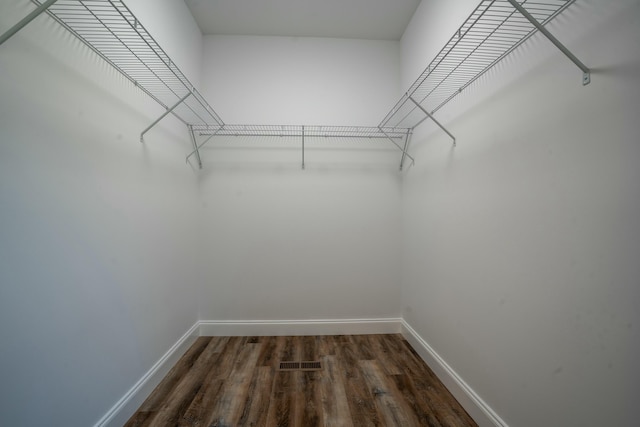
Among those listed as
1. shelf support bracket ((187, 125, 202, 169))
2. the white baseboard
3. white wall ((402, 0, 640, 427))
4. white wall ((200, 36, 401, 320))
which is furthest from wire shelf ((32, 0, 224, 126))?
the white baseboard

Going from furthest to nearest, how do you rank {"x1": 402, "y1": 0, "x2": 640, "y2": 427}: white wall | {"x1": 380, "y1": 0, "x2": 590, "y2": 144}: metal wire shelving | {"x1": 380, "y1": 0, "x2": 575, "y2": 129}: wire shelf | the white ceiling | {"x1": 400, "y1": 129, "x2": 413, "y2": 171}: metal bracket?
1. {"x1": 400, "y1": 129, "x2": 413, "y2": 171}: metal bracket
2. the white ceiling
3. {"x1": 380, "y1": 0, "x2": 575, "y2": 129}: wire shelf
4. {"x1": 380, "y1": 0, "x2": 590, "y2": 144}: metal wire shelving
5. {"x1": 402, "y1": 0, "x2": 640, "y2": 427}: white wall

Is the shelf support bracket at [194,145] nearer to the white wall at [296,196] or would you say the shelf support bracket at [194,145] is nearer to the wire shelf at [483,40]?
the white wall at [296,196]

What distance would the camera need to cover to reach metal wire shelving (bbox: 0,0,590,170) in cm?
100

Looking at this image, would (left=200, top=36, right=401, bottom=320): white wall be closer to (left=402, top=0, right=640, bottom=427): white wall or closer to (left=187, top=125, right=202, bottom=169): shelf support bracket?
(left=187, top=125, right=202, bottom=169): shelf support bracket

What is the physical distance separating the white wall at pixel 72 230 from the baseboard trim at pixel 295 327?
711 mm

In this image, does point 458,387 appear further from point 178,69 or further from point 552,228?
point 178,69

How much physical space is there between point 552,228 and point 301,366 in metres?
1.79

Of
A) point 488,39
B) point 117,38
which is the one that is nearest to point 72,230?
point 117,38

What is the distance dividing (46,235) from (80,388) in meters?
0.71

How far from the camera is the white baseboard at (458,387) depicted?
1370 mm

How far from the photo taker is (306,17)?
2.32 meters

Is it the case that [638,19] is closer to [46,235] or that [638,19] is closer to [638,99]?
[638,99]

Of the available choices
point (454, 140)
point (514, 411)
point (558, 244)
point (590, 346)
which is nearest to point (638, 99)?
point (558, 244)

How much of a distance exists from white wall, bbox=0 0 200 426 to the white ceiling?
665 mm
